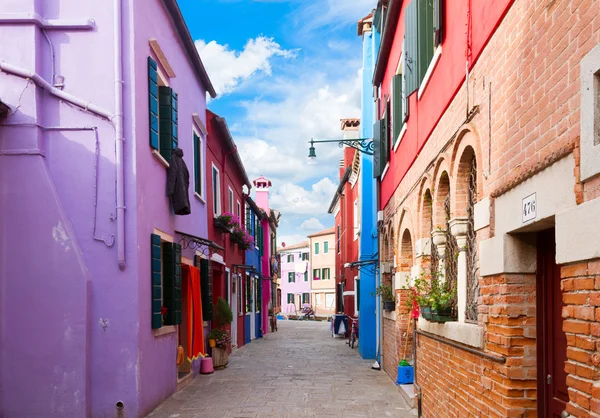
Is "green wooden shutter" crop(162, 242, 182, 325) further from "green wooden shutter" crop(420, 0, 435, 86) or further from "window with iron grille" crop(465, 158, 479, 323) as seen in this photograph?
"window with iron grille" crop(465, 158, 479, 323)

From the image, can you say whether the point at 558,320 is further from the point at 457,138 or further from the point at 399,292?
the point at 399,292

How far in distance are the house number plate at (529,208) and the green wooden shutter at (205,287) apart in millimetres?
9485

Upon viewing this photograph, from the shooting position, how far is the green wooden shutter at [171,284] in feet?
32.7

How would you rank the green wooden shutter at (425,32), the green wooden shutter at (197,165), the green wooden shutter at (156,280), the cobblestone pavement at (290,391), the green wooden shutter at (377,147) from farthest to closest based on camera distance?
1. the green wooden shutter at (377,147)
2. the green wooden shutter at (197,165)
3. the green wooden shutter at (156,280)
4. the cobblestone pavement at (290,391)
5. the green wooden shutter at (425,32)

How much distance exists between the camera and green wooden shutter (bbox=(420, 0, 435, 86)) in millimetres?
7504

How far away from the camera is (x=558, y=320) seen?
13.3 ft

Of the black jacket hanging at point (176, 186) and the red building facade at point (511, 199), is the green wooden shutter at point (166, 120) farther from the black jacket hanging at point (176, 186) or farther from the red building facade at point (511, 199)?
the red building facade at point (511, 199)

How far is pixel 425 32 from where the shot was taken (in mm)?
7617

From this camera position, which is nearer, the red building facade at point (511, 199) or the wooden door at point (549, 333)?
the red building facade at point (511, 199)

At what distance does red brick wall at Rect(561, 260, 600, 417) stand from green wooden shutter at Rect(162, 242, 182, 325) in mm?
7464

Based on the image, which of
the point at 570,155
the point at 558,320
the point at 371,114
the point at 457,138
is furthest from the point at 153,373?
the point at 371,114

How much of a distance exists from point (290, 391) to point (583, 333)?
8.27 metres

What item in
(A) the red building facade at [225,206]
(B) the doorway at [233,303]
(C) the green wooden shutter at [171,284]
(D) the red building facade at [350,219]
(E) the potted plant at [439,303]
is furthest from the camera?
(D) the red building facade at [350,219]

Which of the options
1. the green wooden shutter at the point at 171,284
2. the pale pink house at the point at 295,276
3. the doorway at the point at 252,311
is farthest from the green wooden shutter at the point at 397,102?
the pale pink house at the point at 295,276
